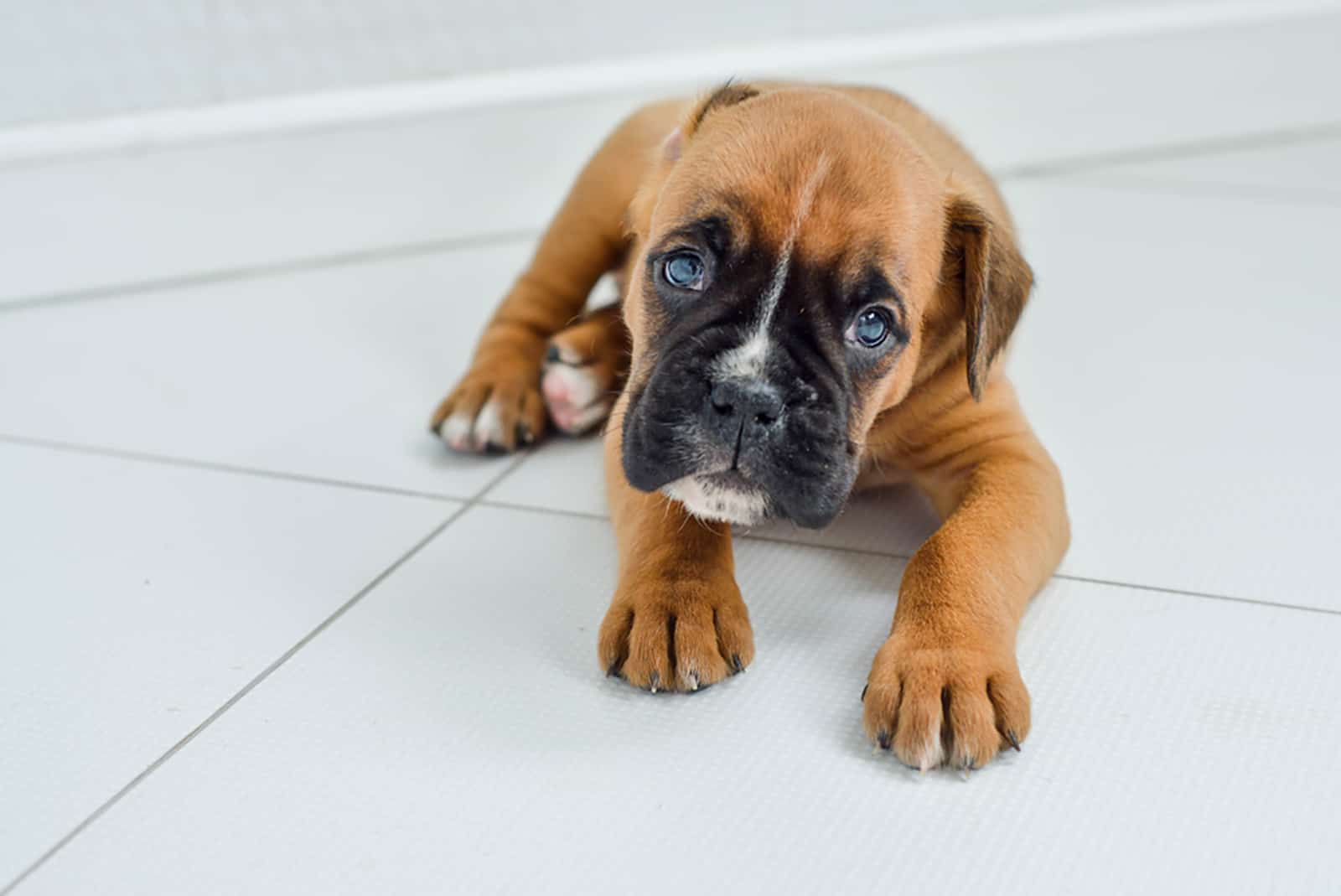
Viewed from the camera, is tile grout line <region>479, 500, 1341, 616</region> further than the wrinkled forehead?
Yes

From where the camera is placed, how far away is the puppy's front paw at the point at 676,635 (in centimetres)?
190

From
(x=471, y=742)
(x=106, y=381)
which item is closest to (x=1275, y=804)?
(x=471, y=742)

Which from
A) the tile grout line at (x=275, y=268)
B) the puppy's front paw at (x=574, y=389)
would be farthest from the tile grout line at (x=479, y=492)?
the tile grout line at (x=275, y=268)

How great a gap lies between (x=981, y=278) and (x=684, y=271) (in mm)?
471

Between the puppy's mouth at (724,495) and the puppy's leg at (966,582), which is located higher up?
the puppy's mouth at (724,495)

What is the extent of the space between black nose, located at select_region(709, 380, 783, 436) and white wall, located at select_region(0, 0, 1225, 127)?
2374 mm

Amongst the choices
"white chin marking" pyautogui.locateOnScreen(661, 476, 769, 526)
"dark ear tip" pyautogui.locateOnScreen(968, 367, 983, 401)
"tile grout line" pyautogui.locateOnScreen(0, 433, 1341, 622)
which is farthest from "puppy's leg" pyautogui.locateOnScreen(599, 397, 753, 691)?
"dark ear tip" pyautogui.locateOnScreen(968, 367, 983, 401)

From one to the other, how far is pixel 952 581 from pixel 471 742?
2.29ft

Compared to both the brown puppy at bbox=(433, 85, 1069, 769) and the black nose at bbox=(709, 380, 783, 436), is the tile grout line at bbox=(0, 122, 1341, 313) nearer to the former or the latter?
the brown puppy at bbox=(433, 85, 1069, 769)

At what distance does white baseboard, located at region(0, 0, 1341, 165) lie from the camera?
3594 mm

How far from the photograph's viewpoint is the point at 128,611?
7.07 ft

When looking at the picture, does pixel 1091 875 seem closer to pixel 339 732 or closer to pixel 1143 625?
pixel 1143 625

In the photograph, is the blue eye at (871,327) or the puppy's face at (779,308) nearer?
the puppy's face at (779,308)

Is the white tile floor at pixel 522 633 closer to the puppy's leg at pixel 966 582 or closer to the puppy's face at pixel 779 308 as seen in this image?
the puppy's leg at pixel 966 582
